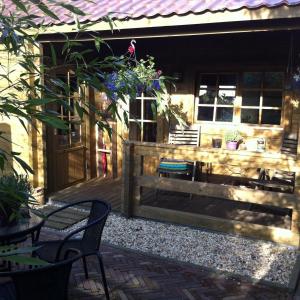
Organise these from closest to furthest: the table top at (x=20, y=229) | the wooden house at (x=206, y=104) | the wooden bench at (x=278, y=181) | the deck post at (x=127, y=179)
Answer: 1. the table top at (x=20, y=229)
2. the wooden house at (x=206, y=104)
3. the deck post at (x=127, y=179)
4. the wooden bench at (x=278, y=181)

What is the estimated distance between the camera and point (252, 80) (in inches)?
241

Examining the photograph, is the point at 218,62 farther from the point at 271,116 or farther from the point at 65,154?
the point at 65,154

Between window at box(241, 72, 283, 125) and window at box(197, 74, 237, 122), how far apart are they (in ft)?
0.69

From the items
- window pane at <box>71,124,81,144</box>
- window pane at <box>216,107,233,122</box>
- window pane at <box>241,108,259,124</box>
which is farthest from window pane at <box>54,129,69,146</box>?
window pane at <box>241,108,259,124</box>

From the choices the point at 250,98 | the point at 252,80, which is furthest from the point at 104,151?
the point at 252,80

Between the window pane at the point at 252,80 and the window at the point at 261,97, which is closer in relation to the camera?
the window at the point at 261,97

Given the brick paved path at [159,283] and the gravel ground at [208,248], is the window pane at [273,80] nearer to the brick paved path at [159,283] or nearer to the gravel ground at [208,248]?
the gravel ground at [208,248]

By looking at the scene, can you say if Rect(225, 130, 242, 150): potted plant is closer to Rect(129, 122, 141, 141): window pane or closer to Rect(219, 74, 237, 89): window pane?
Rect(219, 74, 237, 89): window pane

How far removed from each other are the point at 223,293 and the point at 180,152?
6.26 feet

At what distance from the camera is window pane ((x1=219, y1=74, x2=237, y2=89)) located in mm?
6266

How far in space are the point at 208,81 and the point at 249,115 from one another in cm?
93

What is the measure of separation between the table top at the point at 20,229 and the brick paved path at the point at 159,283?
2.28 ft

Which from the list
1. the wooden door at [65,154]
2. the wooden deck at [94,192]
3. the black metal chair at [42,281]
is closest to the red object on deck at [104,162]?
the wooden deck at [94,192]

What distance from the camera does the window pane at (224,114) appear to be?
20.9 feet
